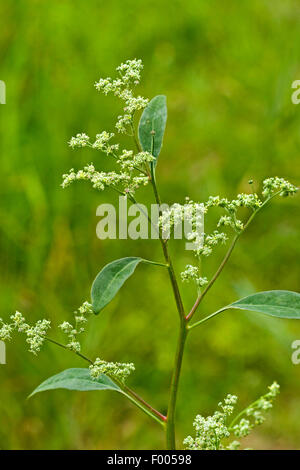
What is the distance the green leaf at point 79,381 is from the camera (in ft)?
3.12

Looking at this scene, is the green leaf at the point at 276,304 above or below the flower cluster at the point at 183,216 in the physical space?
below

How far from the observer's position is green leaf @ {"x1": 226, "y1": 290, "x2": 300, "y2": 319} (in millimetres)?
895

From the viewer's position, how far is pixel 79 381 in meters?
0.98

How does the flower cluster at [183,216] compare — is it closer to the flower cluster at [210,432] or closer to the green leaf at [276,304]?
the green leaf at [276,304]

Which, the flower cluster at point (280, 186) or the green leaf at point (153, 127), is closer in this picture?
the flower cluster at point (280, 186)

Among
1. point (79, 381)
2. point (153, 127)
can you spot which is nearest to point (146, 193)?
point (153, 127)

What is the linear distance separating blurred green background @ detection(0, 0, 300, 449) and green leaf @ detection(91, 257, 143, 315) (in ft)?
3.07

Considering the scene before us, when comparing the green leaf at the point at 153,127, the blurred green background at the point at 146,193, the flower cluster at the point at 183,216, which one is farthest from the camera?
the blurred green background at the point at 146,193

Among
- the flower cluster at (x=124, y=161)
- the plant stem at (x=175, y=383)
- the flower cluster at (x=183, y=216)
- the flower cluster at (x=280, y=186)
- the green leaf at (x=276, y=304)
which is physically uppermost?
the flower cluster at (x=124, y=161)

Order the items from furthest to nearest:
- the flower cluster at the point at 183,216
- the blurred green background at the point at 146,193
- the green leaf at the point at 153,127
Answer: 1. the blurred green background at the point at 146,193
2. the green leaf at the point at 153,127
3. the flower cluster at the point at 183,216

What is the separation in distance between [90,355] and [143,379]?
18 centimetres

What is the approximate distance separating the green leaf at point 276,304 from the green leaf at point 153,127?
0.27 metres

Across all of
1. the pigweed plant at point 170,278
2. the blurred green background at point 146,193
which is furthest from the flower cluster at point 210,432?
the blurred green background at point 146,193

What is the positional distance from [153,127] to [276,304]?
35 centimetres
